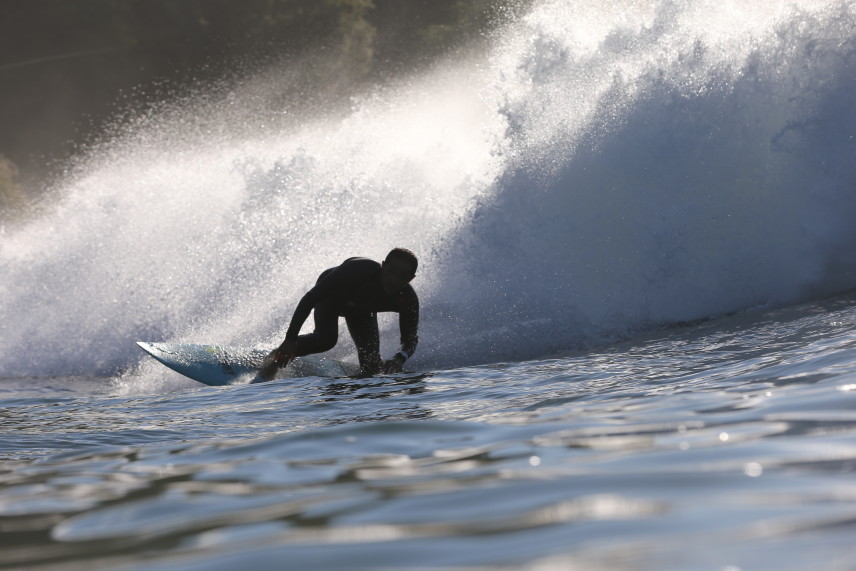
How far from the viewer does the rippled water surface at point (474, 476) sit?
1965mm

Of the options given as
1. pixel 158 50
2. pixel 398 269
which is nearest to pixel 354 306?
pixel 398 269

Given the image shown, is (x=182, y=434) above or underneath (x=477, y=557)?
above

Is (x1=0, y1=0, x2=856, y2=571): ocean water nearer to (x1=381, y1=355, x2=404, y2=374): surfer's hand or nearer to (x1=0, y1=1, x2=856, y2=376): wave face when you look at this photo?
(x1=0, y1=1, x2=856, y2=376): wave face

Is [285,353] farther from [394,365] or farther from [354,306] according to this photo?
[394,365]

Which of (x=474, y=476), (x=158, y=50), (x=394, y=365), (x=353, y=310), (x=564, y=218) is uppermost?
(x=158, y=50)

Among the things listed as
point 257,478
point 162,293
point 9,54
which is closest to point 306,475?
point 257,478

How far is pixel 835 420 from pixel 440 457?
126 centimetres

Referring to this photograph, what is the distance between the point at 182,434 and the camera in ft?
14.9

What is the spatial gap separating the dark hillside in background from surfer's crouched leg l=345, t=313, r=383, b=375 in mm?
25507

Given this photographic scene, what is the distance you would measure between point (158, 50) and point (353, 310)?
28.6 meters

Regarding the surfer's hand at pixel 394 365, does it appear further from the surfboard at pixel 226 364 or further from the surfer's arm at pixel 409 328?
the surfboard at pixel 226 364

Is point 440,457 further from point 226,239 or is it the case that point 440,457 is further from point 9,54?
point 9,54

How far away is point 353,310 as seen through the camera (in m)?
7.64

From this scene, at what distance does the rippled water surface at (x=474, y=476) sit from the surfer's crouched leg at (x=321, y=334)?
1.90 metres
